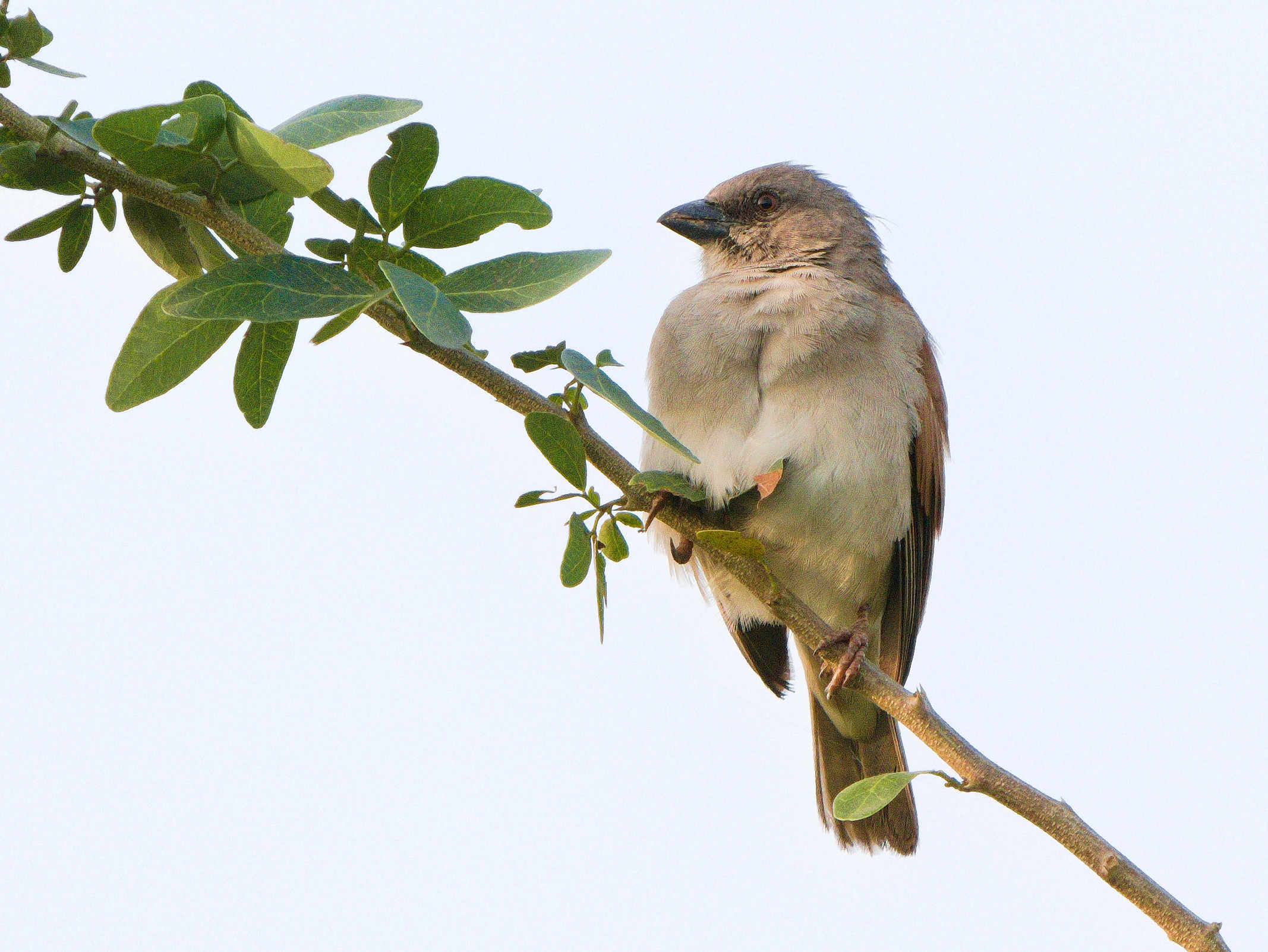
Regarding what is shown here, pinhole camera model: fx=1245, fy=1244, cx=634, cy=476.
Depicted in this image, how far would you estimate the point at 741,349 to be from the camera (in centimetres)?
480

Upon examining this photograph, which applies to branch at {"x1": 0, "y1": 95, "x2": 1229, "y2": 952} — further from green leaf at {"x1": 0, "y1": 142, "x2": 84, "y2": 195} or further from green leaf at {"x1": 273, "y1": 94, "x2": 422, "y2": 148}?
green leaf at {"x1": 273, "y1": 94, "x2": 422, "y2": 148}

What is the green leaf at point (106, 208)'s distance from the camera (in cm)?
248

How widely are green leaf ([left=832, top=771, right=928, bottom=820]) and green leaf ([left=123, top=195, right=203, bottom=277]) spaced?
1831 millimetres

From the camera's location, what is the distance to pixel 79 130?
227 centimetres

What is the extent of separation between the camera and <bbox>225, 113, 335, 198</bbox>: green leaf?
2.12 meters

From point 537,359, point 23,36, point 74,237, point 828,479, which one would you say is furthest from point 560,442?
point 828,479

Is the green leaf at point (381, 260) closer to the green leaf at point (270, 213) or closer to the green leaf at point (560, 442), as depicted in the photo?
the green leaf at point (270, 213)

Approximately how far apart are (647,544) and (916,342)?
1457mm

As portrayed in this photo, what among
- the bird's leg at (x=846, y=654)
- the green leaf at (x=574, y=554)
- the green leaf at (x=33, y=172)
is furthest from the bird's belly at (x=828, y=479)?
the green leaf at (x=33, y=172)

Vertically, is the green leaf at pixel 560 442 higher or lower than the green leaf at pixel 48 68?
lower

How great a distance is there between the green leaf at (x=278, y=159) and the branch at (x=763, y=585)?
139 mm

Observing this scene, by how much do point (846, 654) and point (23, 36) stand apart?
2.70 m

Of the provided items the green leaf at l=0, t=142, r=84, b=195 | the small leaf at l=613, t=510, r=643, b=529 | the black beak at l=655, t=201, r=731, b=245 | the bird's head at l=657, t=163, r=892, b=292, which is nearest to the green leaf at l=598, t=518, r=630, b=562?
the small leaf at l=613, t=510, r=643, b=529

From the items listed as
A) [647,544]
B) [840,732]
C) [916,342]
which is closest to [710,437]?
[647,544]
